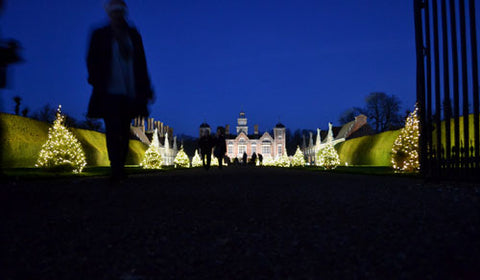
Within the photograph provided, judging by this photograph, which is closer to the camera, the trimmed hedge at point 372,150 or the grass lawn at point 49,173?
the grass lawn at point 49,173

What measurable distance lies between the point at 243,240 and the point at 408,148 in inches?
519

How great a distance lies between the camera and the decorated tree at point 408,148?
13289mm

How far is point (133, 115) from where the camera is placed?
6.41m

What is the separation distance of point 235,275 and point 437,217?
2.05 meters

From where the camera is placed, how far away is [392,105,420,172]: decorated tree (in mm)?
13289

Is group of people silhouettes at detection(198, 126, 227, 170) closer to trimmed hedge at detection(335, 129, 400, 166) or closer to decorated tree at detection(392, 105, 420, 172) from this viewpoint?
decorated tree at detection(392, 105, 420, 172)

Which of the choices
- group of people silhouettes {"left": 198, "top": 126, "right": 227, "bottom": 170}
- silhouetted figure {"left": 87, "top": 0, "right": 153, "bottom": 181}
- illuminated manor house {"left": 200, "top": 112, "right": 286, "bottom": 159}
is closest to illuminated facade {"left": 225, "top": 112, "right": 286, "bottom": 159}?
illuminated manor house {"left": 200, "top": 112, "right": 286, "bottom": 159}

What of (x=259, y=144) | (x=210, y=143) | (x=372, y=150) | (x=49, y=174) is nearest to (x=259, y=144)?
(x=259, y=144)

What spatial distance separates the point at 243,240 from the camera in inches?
92.1

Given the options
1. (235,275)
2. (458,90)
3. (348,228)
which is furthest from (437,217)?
(458,90)

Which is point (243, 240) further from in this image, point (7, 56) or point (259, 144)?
point (259, 144)

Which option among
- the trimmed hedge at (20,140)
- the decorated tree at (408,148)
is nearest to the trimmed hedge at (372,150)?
the decorated tree at (408,148)

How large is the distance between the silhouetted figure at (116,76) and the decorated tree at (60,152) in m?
8.27

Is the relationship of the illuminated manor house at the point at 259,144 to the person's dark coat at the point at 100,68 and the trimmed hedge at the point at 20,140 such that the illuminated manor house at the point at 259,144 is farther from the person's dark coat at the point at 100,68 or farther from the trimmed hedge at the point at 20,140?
the person's dark coat at the point at 100,68
